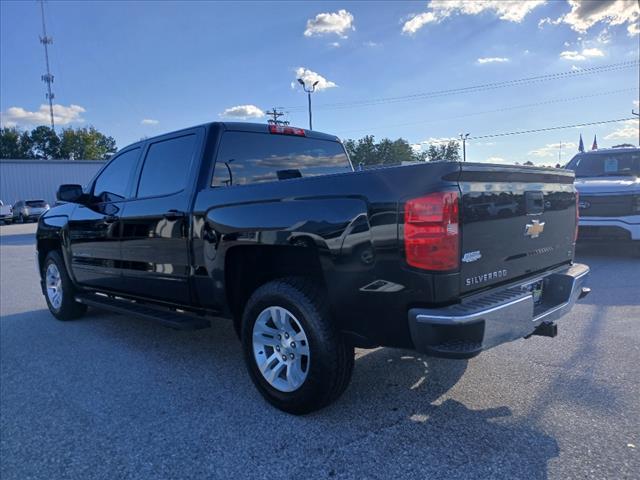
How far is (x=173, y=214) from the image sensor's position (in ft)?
13.2

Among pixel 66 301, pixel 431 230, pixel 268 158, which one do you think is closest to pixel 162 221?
pixel 268 158

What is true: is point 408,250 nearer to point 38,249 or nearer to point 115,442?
point 115,442

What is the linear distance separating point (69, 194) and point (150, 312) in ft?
6.08

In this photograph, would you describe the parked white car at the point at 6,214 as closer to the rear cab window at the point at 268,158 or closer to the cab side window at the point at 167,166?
the cab side window at the point at 167,166

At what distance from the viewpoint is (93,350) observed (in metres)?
4.86

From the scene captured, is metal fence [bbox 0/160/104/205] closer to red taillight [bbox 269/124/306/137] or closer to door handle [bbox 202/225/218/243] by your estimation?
red taillight [bbox 269/124/306/137]

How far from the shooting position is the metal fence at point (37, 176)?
40.6m

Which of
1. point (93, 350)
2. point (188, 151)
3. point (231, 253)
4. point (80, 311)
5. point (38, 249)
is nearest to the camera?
point (231, 253)

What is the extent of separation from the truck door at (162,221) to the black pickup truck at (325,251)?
2 centimetres

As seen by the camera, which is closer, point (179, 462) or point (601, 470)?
point (601, 470)

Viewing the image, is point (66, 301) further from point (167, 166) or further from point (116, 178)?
point (167, 166)

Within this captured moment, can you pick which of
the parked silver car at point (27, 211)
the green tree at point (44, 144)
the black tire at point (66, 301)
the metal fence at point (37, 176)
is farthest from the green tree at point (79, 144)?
the black tire at point (66, 301)

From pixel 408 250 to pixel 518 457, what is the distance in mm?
1247

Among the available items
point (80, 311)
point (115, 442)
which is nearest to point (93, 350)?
point (80, 311)
